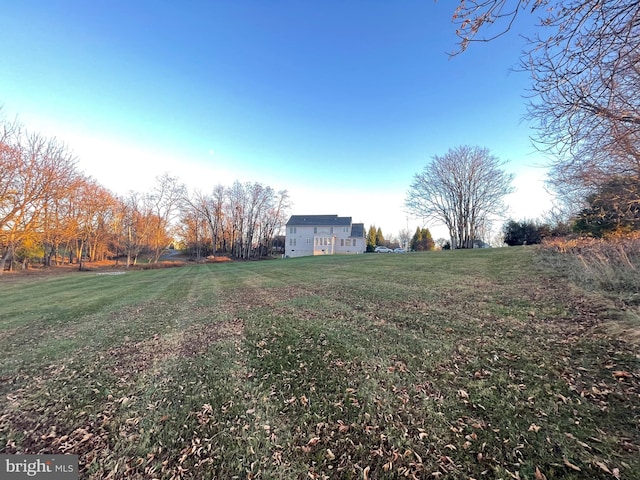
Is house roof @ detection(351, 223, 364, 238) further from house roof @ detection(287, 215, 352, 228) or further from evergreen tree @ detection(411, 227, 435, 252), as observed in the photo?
evergreen tree @ detection(411, 227, 435, 252)

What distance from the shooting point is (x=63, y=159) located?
733 inches

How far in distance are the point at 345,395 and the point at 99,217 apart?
3514cm

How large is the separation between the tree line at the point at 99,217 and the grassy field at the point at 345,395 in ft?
62.5

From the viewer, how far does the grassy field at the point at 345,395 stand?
214 centimetres

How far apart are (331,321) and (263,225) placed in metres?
43.2

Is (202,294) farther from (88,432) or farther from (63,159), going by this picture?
(63,159)

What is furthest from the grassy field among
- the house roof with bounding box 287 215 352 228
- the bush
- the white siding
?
the house roof with bounding box 287 215 352 228

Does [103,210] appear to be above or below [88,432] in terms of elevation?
above

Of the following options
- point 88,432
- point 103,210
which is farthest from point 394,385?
point 103,210

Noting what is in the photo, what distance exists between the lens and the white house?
4334 cm

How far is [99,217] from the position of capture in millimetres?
27516

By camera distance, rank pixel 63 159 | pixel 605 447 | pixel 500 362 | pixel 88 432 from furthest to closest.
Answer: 1. pixel 63 159
2. pixel 500 362
3. pixel 88 432
4. pixel 605 447
